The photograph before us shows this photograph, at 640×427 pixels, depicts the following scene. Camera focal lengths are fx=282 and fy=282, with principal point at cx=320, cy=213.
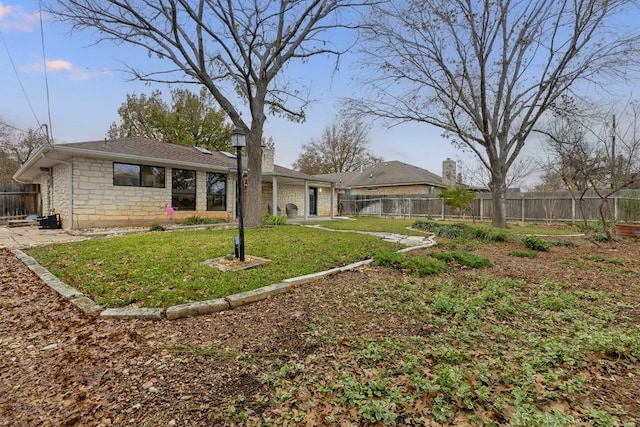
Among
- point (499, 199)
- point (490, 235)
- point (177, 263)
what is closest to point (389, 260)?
point (177, 263)

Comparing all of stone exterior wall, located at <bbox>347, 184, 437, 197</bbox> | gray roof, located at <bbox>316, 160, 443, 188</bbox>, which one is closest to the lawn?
gray roof, located at <bbox>316, 160, 443, 188</bbox>

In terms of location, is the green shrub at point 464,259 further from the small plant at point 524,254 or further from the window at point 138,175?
the window at point 138,175

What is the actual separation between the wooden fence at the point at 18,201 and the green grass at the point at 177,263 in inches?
448

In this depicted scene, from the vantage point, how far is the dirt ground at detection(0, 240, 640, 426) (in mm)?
1681

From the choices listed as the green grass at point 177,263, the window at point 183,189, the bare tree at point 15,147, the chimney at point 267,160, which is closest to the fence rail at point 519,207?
the green grass at point 177,263

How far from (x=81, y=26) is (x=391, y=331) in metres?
11.3

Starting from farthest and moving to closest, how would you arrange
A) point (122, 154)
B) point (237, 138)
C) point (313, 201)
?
1. point (313, 201)
2. point (122, 154)
3. point (237, 138)

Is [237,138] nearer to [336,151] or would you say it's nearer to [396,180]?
[396,180]

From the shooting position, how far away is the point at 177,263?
4.57 m

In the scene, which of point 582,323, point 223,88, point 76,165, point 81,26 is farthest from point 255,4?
point 582,323

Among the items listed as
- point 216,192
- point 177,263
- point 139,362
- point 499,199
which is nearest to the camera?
point 139,362

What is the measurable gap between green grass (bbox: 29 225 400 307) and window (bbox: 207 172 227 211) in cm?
586

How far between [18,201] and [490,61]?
22497mm

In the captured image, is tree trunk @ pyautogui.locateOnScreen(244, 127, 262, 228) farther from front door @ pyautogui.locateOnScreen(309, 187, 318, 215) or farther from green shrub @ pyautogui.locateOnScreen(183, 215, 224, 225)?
front door @ pyautogui.locateOnScreen(309, 187, 318, 215)
